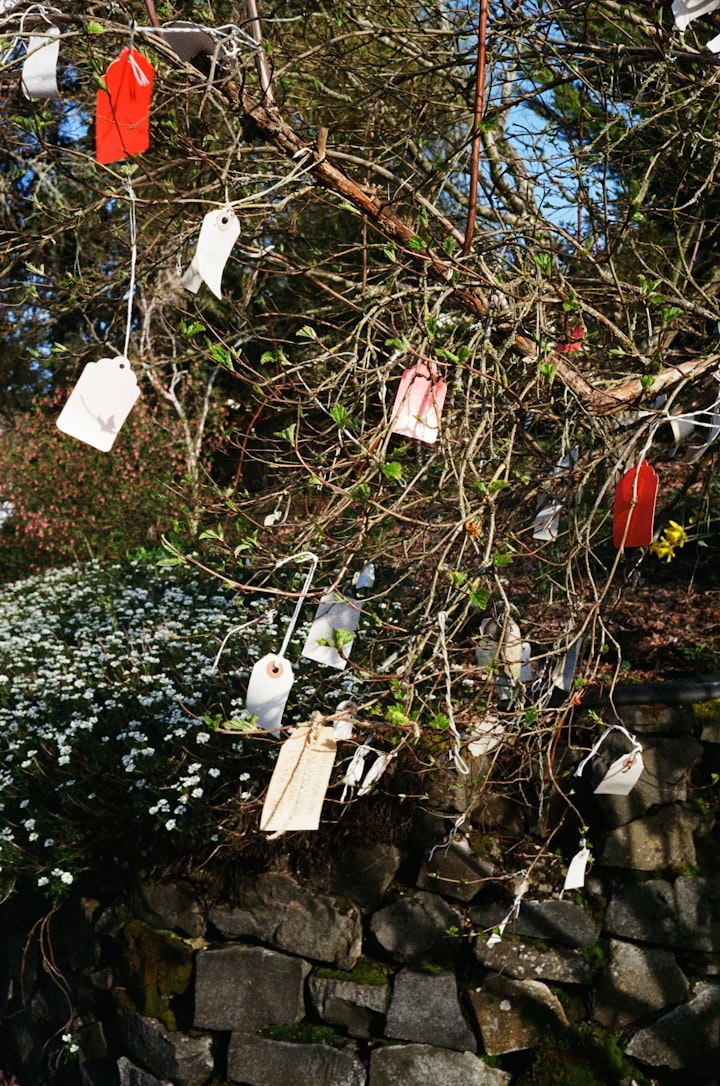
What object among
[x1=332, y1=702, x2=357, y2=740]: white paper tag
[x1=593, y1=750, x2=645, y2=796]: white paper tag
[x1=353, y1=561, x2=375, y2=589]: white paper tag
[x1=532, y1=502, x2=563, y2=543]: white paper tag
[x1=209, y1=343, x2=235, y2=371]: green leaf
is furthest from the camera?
[x1=532, y1=502, x2=563, y2=543]: white paper tag

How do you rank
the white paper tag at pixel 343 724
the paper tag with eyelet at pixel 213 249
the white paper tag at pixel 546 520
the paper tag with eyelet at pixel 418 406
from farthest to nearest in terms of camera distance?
the white paper tag at pixel 546 520 → the paper tag with eyelet at pixel 418 406 → the white paper tag at pixel 343 724 → the paper tag with eyelet at pixel 213 249

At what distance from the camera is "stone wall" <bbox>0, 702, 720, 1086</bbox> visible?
2.73 m

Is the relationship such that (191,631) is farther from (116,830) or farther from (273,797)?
(273,797)

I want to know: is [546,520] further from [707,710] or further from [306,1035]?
[306,1035]

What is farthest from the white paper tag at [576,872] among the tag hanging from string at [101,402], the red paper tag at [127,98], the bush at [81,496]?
the bush at [81,496]

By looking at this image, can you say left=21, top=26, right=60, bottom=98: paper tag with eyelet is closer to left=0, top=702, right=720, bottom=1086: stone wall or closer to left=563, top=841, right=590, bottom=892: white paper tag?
left=563, top=841, right=590, bottom=892: white paper tag

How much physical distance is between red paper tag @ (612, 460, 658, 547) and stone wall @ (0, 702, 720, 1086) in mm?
1055

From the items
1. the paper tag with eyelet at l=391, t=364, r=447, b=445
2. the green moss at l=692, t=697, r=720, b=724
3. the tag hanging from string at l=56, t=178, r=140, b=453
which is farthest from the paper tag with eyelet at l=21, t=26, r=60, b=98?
the green moss at l=692, t=697, r=720, b=724

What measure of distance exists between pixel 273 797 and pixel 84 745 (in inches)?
80.9

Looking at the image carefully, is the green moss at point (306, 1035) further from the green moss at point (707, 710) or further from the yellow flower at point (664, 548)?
the yellow flower at point (664, 548)

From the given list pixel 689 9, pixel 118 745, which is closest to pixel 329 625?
pixel 689 9

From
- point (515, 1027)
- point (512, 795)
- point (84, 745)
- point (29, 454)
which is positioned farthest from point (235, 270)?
point (515, 1027)

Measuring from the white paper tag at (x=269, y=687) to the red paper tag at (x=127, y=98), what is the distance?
2.81ft

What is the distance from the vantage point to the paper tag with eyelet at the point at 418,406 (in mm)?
1881
